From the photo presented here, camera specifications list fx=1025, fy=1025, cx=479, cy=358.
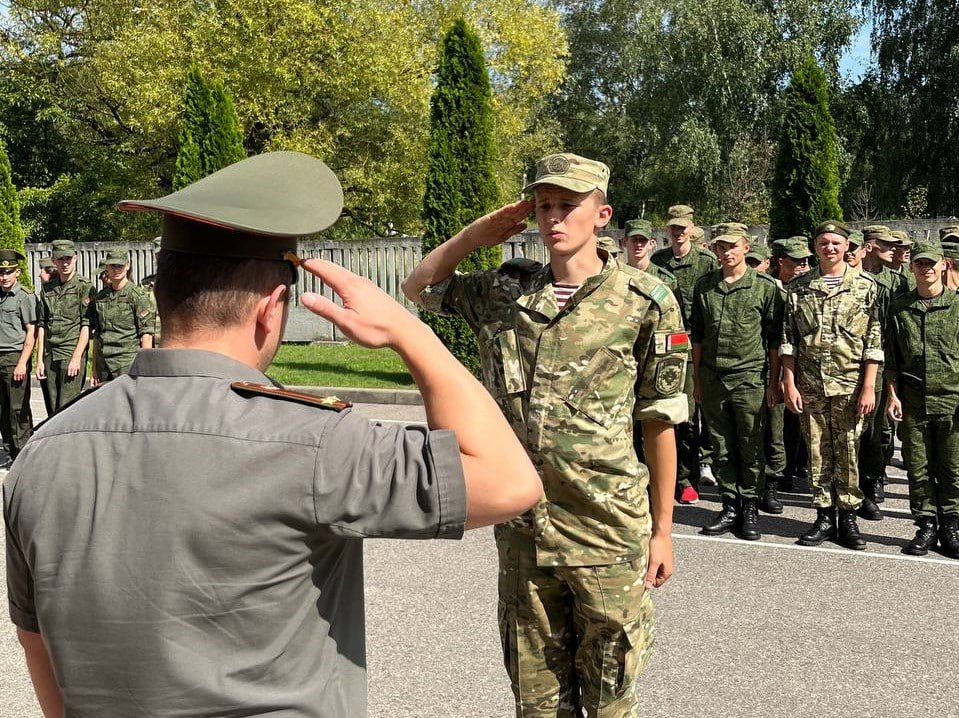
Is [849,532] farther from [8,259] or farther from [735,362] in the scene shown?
[8,259]

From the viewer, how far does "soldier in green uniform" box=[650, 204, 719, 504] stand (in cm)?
805

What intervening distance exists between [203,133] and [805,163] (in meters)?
11.3

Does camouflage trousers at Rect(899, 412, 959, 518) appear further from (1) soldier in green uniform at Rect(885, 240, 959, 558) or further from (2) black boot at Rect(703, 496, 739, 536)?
(2) black boot at Rect(703, 496, 739, 536)

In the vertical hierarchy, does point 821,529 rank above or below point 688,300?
below

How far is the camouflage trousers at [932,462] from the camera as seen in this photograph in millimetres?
6578

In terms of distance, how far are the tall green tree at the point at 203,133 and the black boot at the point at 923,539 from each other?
50.0 feet

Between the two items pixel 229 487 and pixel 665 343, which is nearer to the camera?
pixel 229 487

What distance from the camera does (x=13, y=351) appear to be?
32.2ft

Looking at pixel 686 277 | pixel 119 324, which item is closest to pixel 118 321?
pixel 119 324

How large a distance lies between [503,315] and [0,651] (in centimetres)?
324

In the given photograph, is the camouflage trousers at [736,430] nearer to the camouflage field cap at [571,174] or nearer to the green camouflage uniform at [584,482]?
the green camouflage uniform at [584,482]

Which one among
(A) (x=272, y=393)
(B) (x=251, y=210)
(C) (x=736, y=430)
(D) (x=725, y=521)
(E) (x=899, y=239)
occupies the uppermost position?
(E) (x=899, y=239)

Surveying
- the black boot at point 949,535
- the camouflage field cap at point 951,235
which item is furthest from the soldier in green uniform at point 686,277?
the camouflage field cap at point 951,235

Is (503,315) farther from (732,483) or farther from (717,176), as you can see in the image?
(717,176)
